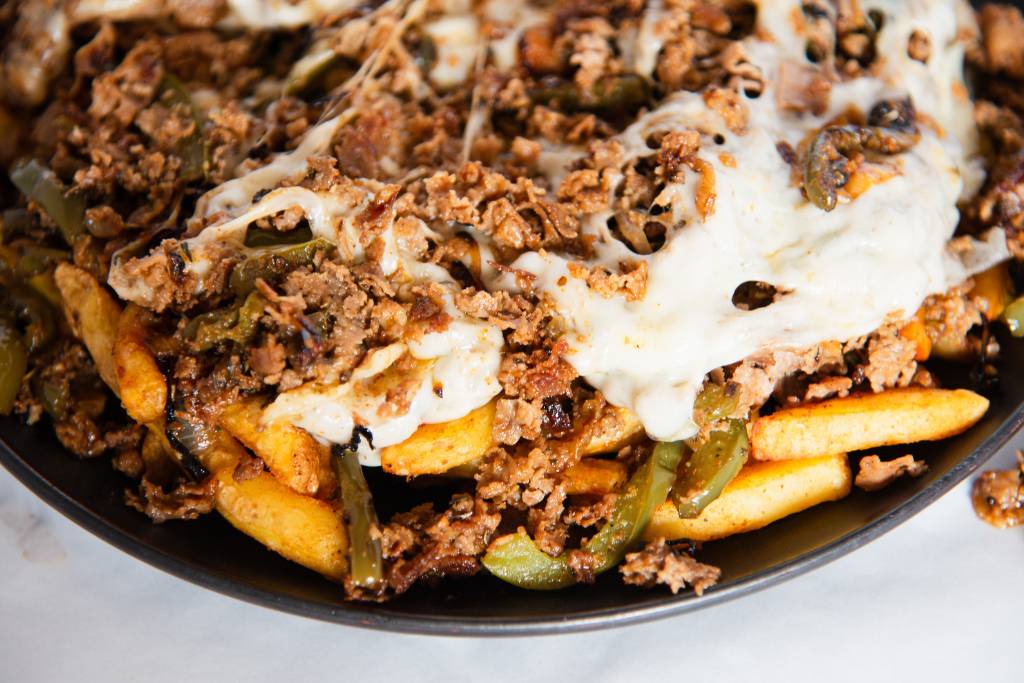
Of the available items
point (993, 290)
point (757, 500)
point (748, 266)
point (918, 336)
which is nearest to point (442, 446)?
point (757, 500)

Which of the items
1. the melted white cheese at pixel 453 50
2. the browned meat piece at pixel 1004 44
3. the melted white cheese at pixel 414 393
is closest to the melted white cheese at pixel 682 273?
the melted white cheese at pixel 414 393

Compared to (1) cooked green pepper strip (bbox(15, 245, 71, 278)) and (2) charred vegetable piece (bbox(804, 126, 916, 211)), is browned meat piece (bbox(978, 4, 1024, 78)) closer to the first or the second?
(2) charred vegetable piece (bbox(804, 126, 916, 211))

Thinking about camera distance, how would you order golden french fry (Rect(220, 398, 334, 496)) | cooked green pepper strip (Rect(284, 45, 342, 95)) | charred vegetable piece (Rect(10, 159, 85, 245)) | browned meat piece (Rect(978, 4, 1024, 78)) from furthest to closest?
browned meat piece (Rect(978, 4, 1024, 78))
cooked green pepper strip (Rect(284, 45, 342, 95))
charred vegetable piece (Rect(10, 159, 85, 245))
golden french fry (Rect(220, 398, 334, 496))

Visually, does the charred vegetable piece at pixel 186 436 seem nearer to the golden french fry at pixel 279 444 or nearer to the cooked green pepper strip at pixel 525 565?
the golden french fry at pixel 279 444

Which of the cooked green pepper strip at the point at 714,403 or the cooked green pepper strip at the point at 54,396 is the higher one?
the cooked green pepper strip at the point at 714,403

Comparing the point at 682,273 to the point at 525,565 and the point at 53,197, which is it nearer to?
the point at 525,565

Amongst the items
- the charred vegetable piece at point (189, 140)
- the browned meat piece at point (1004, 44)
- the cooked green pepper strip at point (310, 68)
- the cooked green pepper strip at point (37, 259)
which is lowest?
the cooked green pepper strip at point (37, 259)

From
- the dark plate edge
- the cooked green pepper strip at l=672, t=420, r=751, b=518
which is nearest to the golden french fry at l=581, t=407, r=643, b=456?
the cooked green pepper strip at l=672, t=420, r=751, b=518
